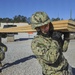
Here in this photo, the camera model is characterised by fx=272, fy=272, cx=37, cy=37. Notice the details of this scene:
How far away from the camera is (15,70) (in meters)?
10.7

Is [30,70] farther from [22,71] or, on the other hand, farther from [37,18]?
[37,18]

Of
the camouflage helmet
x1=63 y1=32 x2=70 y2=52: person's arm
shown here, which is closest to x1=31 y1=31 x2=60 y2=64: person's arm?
the camouflage helmet

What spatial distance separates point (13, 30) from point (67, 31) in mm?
990

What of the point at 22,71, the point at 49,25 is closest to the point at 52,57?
the point at 49,25

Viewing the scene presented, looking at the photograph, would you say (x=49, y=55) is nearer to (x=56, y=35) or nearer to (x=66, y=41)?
(x=56, y=35)

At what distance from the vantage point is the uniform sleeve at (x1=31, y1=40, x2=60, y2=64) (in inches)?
142

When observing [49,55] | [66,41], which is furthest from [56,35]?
Result: [49,55]

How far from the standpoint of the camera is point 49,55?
361cm

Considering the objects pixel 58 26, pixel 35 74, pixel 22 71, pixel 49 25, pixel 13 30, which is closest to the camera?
pixel 49 25

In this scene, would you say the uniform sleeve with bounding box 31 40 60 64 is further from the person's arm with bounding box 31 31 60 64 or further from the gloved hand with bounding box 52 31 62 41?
the gloved hand with bounding box 52 31 62 41

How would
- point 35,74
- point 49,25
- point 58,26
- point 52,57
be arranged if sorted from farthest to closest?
point 35,74 < point 58,26 < point 49,25 < point 52,57

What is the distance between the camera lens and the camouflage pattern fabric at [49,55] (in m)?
3.63

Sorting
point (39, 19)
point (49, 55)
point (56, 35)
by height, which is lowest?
point (49, 55)

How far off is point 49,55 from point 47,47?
6.9 inches
